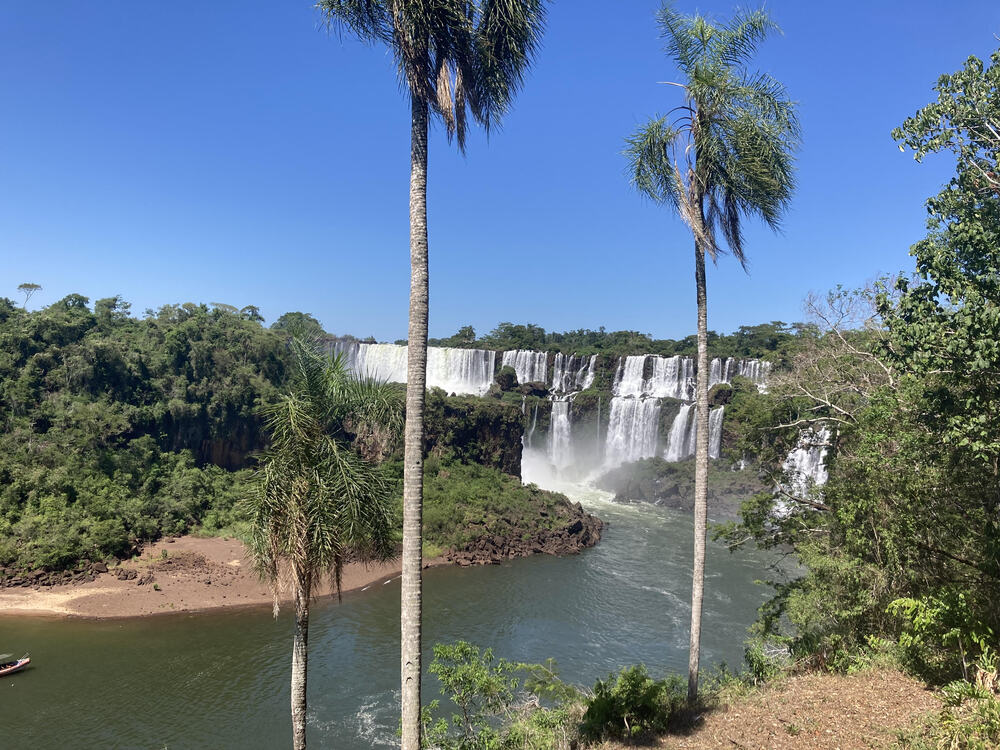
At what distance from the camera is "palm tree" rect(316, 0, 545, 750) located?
5.95 m

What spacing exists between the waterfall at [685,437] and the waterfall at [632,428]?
1.43m

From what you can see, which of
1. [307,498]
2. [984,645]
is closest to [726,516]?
[984,645]

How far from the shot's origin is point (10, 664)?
17.1m

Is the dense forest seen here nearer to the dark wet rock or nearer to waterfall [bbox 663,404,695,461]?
the dark wet rock

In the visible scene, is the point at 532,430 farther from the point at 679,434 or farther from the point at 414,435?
the point at 414,435

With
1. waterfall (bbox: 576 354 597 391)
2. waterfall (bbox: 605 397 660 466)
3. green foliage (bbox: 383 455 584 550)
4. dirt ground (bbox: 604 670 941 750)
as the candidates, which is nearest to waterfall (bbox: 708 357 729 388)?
waterfall (bbox: 605 397 660 466)

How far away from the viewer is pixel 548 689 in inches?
443

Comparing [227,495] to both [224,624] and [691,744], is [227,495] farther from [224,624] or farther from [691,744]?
[691,744]

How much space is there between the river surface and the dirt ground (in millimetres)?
9117

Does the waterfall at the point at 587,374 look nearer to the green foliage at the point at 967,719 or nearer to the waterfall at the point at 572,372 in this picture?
the waterfall at the point at 572,372

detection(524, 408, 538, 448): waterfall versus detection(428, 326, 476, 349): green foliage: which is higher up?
detection(428, 326, 476, 349): green foliage

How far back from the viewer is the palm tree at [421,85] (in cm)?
595

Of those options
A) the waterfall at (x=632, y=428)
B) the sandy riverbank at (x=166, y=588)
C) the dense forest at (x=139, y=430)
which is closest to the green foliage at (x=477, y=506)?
the dense forest at (x=139, y=430)

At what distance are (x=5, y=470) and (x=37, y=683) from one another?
14836 mm
